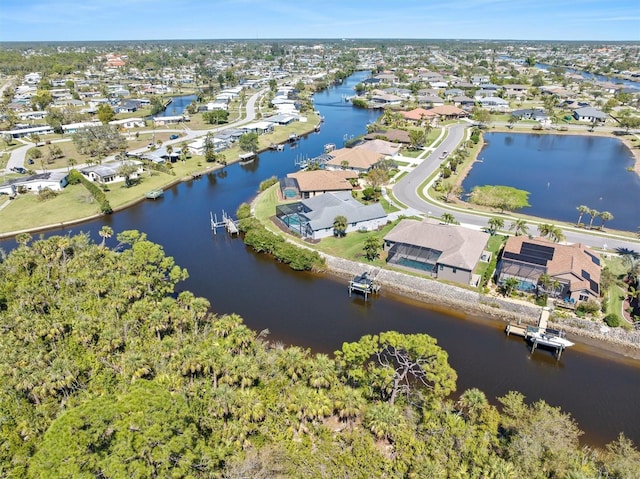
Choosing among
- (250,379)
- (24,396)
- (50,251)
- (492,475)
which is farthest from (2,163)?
(492,475)

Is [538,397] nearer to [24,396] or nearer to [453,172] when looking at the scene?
[24,396]

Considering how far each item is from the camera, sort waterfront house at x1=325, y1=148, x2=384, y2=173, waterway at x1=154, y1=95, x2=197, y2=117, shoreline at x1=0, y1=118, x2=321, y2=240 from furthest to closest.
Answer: waterway at x1=154, y1=95, x2=197, y2=117 < waterfront house at x1=325, y1=148, x2=384, y2=173 < shoreline at x1=0, y1=118, x2=321, y2=240

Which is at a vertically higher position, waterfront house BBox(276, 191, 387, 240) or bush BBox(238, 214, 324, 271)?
waterfront house BBox(276, 191, 387, 240)

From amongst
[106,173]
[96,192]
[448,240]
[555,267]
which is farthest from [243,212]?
[555,267]

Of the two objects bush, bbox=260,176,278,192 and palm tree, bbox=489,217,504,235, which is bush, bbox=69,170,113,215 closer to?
bush, bbox=260,176,278,192

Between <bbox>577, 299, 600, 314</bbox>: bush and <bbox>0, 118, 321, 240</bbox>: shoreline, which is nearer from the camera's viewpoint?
<bbox>577, 299, 600, 314</bbox>: bush

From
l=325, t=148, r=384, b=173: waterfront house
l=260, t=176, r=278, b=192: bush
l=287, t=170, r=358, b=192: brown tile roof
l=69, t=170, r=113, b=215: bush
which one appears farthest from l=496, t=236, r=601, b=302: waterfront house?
l=69, t=170, r=113, b=215: bush

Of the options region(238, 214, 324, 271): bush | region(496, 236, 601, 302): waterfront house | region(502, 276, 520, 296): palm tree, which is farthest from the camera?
region(238, 214, 324, 271): bush
